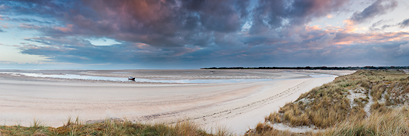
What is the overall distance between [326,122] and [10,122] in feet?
43.0

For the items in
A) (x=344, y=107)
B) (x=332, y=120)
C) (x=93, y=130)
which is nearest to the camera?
(x=93, y=130)

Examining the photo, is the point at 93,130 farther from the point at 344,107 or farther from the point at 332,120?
the point at 344,107

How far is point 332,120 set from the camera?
5863mm

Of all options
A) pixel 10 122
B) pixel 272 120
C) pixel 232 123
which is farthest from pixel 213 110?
pixel 10 122

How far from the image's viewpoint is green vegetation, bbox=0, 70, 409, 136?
3.20 metres

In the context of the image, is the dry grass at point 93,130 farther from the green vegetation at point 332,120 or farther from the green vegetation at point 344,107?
the green vegetation at point 344,107

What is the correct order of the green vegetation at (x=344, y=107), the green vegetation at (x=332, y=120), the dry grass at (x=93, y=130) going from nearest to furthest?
the dry grass at (x=93, y=130)
the green vegetation at (x=332, y=120)
the green vegetation at (x=344, y=107)

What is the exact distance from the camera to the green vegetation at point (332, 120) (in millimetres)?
3197

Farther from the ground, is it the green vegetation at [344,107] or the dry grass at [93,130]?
the dry grass at [93,130]

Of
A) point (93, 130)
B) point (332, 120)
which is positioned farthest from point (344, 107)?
point (93, 130)

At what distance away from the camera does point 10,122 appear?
6.95 meters

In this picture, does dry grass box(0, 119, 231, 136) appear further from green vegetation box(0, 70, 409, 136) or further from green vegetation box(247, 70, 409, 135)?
green vegetation box(247, 70, 409, 135)

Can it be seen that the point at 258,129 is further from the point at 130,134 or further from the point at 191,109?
the point at 191,109

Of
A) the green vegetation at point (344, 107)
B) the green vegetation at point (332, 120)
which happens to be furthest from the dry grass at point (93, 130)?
the green vegetation at point (344, 107)
